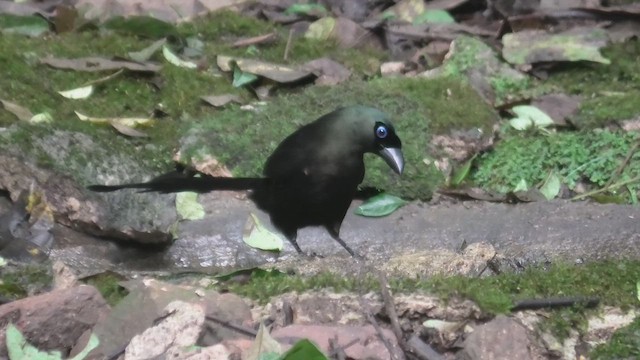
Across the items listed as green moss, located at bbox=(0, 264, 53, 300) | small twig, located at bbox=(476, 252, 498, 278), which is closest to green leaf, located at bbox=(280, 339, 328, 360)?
green moss, located at bbox=(0, 264, 53, 300)

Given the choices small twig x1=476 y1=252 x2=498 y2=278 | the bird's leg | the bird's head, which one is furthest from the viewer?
the bird's leg

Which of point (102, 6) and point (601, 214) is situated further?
point (102, 6)

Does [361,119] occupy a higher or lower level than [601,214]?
higher

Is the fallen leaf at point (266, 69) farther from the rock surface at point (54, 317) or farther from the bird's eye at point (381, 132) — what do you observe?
the rock surface at point (54, 317)

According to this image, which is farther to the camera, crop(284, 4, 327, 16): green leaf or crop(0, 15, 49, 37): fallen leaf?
crop(284, 4, 327, 16): green leaf

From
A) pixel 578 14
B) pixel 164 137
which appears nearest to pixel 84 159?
pixel 164 137

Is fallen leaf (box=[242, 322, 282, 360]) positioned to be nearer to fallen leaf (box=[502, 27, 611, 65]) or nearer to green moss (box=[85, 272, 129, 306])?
green moss (box=[85, 272, 129, 306])

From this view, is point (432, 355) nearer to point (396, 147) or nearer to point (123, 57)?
point (396, 147)

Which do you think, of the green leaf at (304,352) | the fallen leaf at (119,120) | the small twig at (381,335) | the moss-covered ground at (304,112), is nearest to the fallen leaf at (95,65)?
the moss-covered ground at (304,112)
